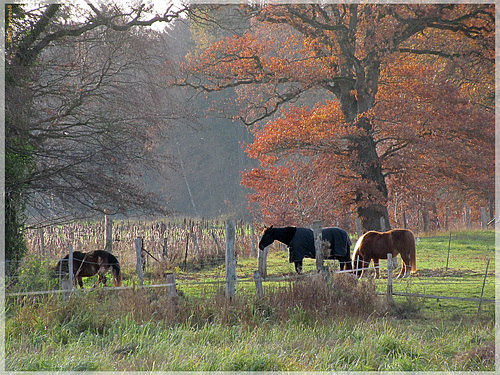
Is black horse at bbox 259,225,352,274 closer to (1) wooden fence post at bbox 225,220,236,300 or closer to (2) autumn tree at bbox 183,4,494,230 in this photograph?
(1) wooden fence post at bbox 225,220,236,300

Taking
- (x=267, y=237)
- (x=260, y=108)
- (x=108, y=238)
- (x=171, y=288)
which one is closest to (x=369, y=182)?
(x=260, y=108)

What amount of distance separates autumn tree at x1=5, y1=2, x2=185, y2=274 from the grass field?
2123mm

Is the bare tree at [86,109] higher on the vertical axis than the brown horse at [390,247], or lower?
higher

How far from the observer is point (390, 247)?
14.5 meters

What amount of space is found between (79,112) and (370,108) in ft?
37.3

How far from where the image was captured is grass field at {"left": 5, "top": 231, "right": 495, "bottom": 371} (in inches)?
260

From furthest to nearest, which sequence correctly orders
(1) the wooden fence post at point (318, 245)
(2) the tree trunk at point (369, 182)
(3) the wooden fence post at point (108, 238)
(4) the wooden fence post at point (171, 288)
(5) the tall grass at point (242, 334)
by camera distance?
(2) the tree trunk at point (369, 182) < (3) the wooden fence post at point (108, 238) < (1) the wooden fence post at point (318, 245) < (4) the wooden fence post at point (171, 288) < (5) the tall grass at point (242, 334)

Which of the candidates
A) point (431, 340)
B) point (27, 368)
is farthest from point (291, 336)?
point (27, 368)

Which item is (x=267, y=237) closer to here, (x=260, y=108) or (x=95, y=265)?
(x=95, y=265)

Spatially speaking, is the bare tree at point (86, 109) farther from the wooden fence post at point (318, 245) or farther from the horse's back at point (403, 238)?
the horse's back at point (403, 238)

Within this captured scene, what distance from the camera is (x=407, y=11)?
64.1ft

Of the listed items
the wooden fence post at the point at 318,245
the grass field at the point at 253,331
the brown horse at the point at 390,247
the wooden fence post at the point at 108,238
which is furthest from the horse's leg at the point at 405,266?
the wooden fence post at the point at 108,238

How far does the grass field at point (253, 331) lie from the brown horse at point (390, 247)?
2.73 m

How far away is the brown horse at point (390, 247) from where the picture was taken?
14320mm
